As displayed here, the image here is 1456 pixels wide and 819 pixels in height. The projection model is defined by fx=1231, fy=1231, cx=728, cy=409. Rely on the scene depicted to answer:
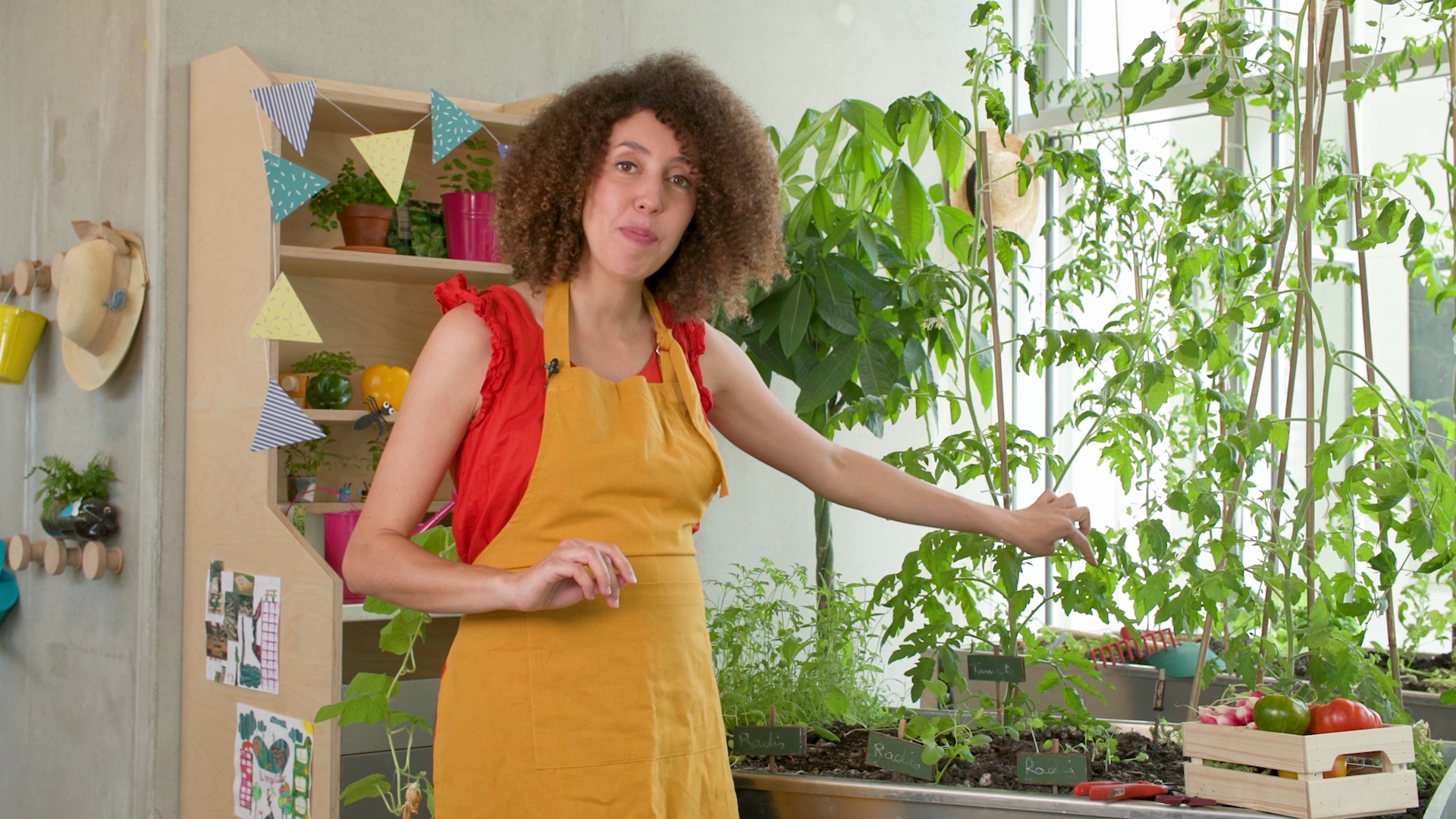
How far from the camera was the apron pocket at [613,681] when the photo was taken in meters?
1.29

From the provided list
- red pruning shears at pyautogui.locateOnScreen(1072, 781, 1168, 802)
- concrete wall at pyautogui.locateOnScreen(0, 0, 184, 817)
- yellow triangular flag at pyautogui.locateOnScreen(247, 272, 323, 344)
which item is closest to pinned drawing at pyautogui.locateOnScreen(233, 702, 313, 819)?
concrete wall at pyautogui.locateOnScreen(0, 0, 184, 817)

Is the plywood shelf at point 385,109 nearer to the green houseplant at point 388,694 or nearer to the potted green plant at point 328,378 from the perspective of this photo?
the potted green plant at point 328,378

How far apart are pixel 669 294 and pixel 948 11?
2865 millimetres

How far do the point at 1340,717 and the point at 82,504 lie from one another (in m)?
2.56

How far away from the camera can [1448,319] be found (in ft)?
12.3

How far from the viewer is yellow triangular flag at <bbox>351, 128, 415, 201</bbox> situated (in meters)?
2.56

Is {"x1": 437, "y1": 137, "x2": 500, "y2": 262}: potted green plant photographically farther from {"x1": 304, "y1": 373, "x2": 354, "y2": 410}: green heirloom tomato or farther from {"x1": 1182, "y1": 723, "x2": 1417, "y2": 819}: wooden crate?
{"x1": 1182, "y1": 723, "x2": 1417, "y2": 819}: wooden crate

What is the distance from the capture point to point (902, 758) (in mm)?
1829

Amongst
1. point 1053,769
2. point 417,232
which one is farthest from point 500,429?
point 417,232

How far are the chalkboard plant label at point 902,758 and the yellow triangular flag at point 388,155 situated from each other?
1506 mm

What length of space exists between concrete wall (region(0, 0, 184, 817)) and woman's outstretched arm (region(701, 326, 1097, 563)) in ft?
5.41

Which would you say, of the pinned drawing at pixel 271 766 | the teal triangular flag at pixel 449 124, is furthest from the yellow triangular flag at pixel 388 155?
the pinned drawing at pixel 271 766

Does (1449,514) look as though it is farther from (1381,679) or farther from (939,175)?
(939,175)

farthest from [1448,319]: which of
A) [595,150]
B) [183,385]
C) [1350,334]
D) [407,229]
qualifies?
[183,385]
